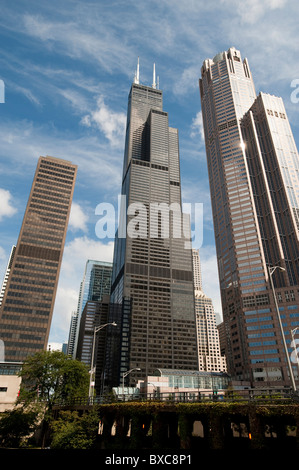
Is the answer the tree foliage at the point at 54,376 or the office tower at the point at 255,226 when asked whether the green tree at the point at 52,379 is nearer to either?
the tree foliage at the point at 54,376

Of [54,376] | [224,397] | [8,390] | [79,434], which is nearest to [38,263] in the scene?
[8,390]

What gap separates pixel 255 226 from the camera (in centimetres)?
15625

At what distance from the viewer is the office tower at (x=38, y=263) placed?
433 ft

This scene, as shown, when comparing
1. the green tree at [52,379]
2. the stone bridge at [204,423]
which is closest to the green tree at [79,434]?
the stone bridge at [204,423]

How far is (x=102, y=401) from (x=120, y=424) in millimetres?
4670

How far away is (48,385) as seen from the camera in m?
48.7

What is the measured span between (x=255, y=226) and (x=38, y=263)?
110m

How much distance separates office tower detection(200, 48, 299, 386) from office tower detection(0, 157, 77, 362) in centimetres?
8589

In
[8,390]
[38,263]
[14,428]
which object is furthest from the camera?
[38,263]

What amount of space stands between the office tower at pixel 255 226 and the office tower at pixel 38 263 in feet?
282

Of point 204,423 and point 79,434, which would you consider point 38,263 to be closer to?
point 79,434

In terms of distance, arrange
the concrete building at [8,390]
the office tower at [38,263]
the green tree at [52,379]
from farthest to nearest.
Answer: the office tower at [38,263] < the concrete building at [8,390] < the green tree at [52,379]
